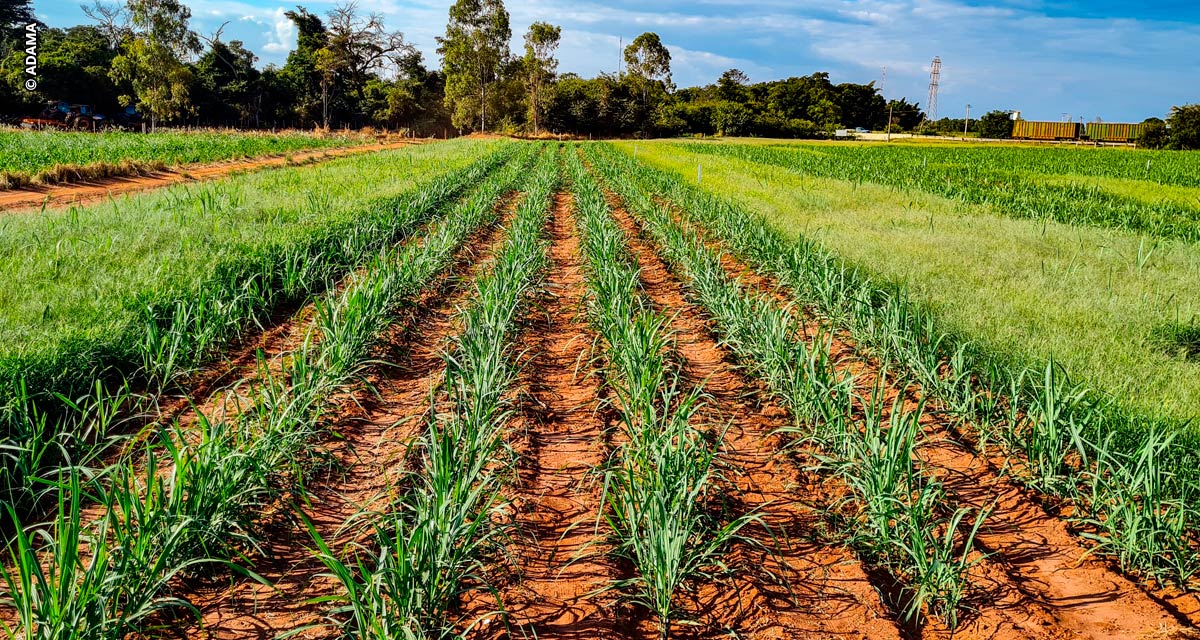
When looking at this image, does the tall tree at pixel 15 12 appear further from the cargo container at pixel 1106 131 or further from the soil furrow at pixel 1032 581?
the cargo container at pixel 1106 131

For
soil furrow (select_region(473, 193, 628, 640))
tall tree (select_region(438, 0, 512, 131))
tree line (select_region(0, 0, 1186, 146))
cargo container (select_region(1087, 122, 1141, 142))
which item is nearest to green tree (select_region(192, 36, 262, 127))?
tree line (select_region(0, 0, 1186, 146))

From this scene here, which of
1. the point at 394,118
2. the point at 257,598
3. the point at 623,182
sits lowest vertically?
the point at 257,598

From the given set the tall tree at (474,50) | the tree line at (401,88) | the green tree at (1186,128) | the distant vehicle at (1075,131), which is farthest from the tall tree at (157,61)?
the distant vehicle at (1075,131)

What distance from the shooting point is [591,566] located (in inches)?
101

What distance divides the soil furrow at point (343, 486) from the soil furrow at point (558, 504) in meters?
0.56

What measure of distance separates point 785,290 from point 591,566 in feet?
15.1

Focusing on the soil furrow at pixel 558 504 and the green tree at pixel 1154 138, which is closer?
the soil furrow at pixel 558 504

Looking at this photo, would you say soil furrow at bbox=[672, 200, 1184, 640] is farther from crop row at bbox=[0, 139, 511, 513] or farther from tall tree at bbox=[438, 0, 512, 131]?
tall tree at bbox=[438, 0, 512, 131]

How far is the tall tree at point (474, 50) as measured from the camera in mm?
47781

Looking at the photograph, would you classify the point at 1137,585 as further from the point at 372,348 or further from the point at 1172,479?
the point at 372,348

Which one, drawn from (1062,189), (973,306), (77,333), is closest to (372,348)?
(77,333)

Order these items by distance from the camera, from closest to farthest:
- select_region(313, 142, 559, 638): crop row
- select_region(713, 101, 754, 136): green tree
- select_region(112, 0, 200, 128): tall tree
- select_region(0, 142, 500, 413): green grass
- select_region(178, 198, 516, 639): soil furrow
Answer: select_region(313, 142, 559, 638): crop row < select_region(178, 198, 516, 639): soil furrow < select_region(0, 142, 500, 413): green grass < select_region(112, 0, 200, 128): tall tree < select_region(713, 101, 754, 136): green tree

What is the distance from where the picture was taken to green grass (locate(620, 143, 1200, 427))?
4273mm

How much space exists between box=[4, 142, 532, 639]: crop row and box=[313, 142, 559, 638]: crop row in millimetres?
395
